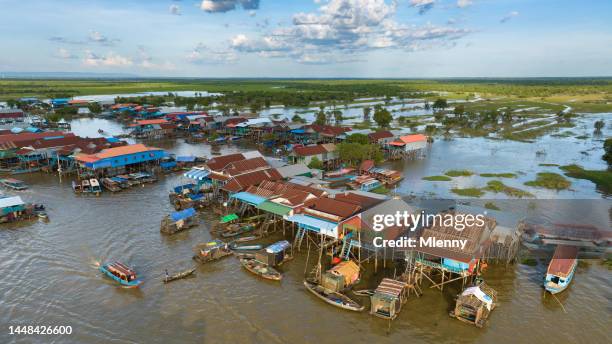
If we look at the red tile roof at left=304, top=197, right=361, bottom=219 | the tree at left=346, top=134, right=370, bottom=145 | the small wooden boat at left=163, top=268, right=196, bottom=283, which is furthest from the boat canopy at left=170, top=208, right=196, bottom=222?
the tree at left=346, top=134, right=370, bottom=145

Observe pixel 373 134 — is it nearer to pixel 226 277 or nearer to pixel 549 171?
pixel 549 171

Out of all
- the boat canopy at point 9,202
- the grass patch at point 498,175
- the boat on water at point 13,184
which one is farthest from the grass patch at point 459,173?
the boat on water at point 13,184

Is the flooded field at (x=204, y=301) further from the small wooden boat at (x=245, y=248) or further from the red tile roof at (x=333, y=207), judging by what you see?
the red tile roof at (x=333, y=207)

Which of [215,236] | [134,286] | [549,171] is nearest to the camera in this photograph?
[134,286]

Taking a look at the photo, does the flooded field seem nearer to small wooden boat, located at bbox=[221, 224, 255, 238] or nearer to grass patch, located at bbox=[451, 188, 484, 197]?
small wooden boat, located at bbox=[221, 224, 255, 238]

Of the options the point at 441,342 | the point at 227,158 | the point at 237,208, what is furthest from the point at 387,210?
the point at 227,158
